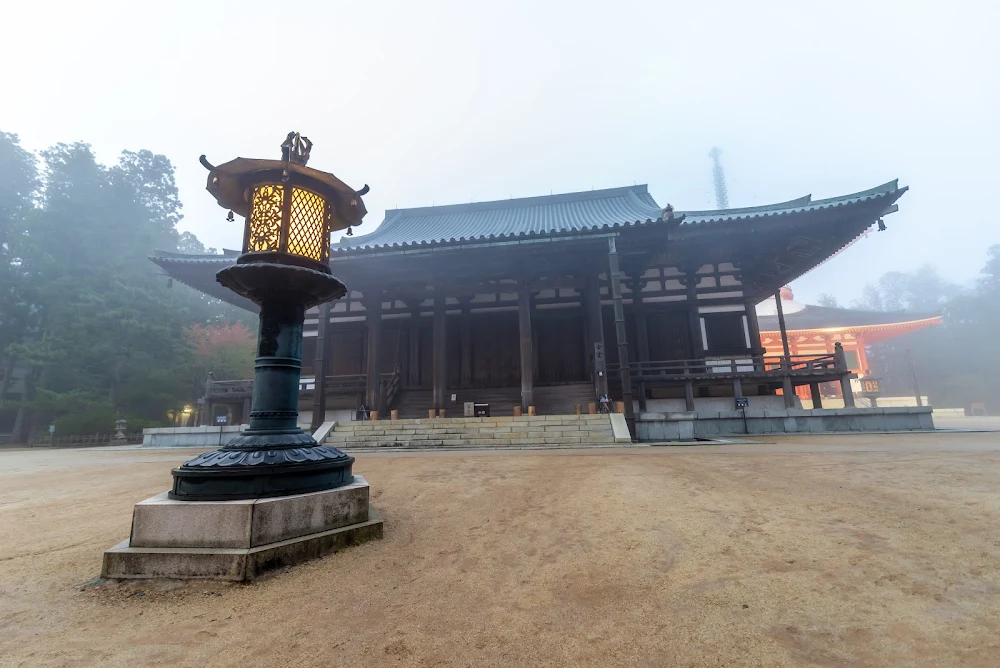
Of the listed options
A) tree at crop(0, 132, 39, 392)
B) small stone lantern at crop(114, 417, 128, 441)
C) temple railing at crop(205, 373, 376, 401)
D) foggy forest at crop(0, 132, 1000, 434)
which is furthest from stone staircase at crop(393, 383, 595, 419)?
tree at crop(0, 132, 39, 392)

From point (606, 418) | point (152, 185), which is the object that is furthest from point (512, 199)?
point (152, 185)

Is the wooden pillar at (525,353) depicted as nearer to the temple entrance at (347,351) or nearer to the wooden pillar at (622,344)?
the wooden pillar at (622,344)

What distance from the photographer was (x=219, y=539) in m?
2.51

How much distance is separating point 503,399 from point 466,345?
261 centimetres

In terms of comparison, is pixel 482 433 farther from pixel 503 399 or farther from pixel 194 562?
pixel 194 562

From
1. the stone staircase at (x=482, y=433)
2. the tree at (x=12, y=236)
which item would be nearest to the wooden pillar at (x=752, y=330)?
the stone staircase at (x=482, y=433)

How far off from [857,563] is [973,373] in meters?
58.7

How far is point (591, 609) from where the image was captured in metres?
1.96

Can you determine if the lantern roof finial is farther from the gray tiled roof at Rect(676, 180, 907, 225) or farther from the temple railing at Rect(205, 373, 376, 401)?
the gray tiled roof at Rect(676, 180, 907, 225)

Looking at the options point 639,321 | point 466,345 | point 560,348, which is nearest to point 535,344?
point 560,348

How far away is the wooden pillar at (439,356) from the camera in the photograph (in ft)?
42.2

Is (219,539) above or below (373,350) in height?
below

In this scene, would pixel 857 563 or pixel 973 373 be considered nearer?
pixel 857 563

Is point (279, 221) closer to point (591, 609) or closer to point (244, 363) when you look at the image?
point (591, 609)
